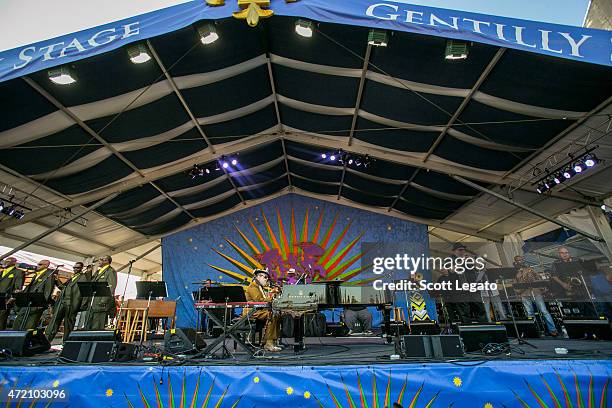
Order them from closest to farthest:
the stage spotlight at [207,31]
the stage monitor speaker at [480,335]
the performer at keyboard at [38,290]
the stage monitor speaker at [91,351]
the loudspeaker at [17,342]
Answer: the stage monitor speaker at [91,351], the stage monitor speaker at [480,335], the loudspeaker at [17,342], the stage spotlight at [207,31], the performer at keyboard at [38,290]

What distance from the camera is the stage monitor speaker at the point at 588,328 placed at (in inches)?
194

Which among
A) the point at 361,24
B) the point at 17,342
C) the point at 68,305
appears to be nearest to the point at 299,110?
the point at 361,24

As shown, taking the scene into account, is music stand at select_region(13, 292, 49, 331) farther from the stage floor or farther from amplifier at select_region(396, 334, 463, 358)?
amplifier at select_region(396, 334, 463, 358)

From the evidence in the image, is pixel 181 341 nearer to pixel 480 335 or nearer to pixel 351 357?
pixel 351 357

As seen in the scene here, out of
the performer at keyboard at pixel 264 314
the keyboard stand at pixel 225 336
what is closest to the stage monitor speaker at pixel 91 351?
the keyboard stand at pixel 225 336

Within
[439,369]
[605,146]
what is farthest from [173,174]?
[605,146]

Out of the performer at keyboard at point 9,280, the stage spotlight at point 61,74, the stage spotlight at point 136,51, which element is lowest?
the performer at keyboard at point 9,280

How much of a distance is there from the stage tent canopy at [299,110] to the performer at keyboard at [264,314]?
3552 millimetres

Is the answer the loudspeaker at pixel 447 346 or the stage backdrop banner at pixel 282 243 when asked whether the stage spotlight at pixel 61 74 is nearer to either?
the loudspeaker at pixel 447 346

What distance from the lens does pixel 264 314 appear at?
501cm

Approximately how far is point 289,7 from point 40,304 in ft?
20.5

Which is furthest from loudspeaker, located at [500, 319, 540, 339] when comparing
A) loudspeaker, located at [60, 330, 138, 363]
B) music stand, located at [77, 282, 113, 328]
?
music stand, located at [77, 282, 113, 328]

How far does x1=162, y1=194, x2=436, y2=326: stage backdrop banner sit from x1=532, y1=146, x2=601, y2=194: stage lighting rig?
521 cm

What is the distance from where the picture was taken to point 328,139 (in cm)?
855
